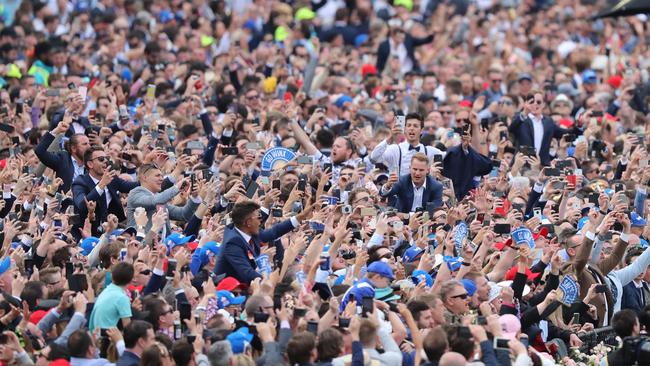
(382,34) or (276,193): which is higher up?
(276,193)

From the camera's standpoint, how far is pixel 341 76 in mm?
25219

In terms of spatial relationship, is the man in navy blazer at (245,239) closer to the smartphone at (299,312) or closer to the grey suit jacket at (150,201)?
the grey suit jacket at (150,201)

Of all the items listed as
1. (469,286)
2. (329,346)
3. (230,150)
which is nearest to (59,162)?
(230,150)


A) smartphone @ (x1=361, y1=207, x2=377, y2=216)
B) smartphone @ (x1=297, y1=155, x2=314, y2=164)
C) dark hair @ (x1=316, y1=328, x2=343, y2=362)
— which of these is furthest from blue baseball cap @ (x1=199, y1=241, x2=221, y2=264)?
smartphone @ (x1=297, y1=155, x2=314, y2=164)

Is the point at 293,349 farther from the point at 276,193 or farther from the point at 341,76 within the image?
the point at 341,76

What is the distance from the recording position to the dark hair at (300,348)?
1199 cm

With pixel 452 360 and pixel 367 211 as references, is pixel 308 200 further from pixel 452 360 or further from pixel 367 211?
pixel 452 360

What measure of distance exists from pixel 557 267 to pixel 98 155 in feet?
14.7

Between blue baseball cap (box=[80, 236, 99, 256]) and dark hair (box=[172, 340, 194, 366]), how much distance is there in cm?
341

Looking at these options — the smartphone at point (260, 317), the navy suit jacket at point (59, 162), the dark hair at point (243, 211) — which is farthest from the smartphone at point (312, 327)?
the navy suit jacket at point (59, 162)

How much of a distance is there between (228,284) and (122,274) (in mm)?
1162

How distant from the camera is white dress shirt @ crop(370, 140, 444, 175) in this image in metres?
18.5

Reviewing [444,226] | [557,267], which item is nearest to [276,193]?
[444,226]

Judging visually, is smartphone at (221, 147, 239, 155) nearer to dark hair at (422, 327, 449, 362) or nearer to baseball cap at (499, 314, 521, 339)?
baseball cap at (499, 314, 521, 339)
